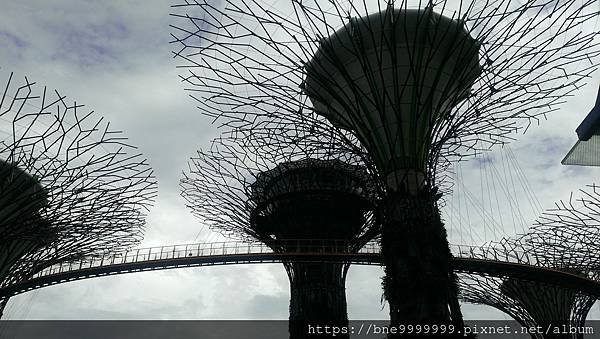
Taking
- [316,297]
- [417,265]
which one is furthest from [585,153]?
[417,265]

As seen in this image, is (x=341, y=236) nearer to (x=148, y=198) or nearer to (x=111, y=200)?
(x=148, y=198)

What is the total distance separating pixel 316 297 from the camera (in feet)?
79.6

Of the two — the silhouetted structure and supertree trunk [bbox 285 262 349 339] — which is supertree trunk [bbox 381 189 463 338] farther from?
the silhouetted structure

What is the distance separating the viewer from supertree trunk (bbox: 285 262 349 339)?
23.7 meters

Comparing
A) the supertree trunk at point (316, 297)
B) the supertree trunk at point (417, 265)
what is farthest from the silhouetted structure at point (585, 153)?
the supertree trunk at point (417, 265)

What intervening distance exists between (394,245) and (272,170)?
15814 mm

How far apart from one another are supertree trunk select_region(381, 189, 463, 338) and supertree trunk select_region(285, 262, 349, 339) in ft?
42.1

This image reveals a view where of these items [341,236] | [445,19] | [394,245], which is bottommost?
[394,245]

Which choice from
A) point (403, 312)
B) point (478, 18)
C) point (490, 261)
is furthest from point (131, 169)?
point (490, 261)

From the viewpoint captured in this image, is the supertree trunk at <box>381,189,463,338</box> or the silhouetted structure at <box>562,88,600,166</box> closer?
the supertree trunk at <box>381,189,463,338</box>

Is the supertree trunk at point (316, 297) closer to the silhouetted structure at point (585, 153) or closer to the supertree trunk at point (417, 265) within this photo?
the supertree trunk at point (417, 265)

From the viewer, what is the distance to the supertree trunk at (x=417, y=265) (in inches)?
Result: 418

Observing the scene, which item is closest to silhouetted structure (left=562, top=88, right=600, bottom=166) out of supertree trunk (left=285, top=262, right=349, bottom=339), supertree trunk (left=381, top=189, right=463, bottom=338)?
supertree trunk (left=285, top=262, right=349, bottom=339)

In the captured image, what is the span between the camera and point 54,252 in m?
19.3
